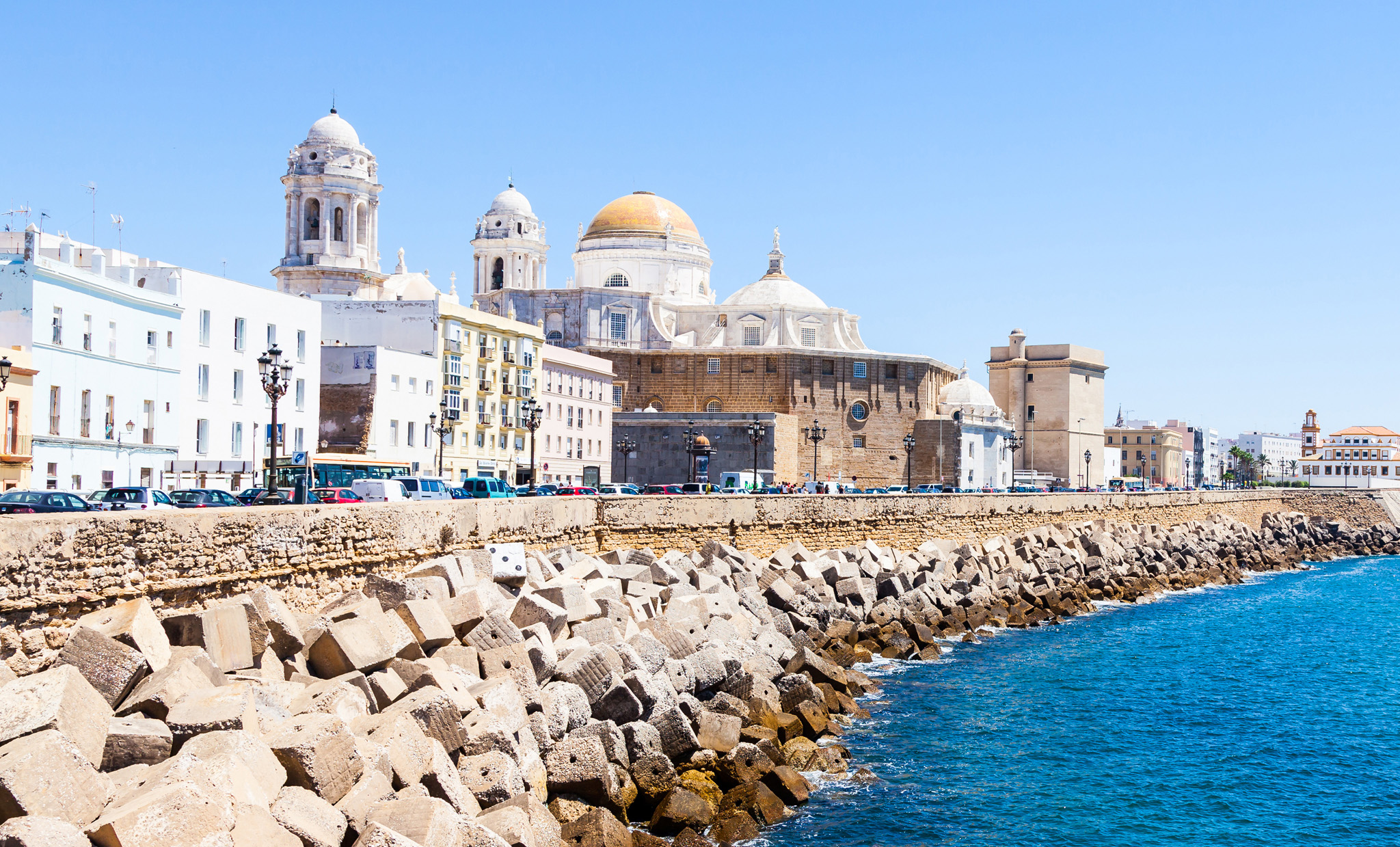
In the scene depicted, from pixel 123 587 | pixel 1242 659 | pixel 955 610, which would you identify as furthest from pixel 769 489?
pixel 123 587

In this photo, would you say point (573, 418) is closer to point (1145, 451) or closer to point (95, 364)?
point (95, 364)

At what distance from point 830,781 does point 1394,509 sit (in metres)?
78.1

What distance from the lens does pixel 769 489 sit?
4916 centimetres

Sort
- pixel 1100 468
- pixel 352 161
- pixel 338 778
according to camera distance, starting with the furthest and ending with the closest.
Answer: pixel 1100 468 → pixel 352 161 → pixel 338 778

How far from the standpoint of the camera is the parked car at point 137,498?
21.6 metres

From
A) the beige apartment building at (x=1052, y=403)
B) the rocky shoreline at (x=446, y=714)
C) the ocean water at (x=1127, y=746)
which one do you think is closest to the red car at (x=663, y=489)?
the ocean water at (x=1127, y=746)

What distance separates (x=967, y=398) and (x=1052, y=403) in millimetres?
22005

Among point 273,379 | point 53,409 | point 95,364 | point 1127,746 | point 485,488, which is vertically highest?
point 95,364

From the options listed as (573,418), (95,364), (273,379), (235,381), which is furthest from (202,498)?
(573,418)

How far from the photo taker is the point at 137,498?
2195 cm

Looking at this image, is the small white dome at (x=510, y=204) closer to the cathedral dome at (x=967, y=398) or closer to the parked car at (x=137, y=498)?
the cathedral dome at (x=967, y=398)

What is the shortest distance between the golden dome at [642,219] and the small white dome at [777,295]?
6.18 m

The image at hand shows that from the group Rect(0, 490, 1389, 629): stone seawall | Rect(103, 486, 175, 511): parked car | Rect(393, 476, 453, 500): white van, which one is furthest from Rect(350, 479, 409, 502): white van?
Rect(103, 486, 175, 511): parked car

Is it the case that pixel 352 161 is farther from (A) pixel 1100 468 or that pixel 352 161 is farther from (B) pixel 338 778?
(A) pixel 1100 468
